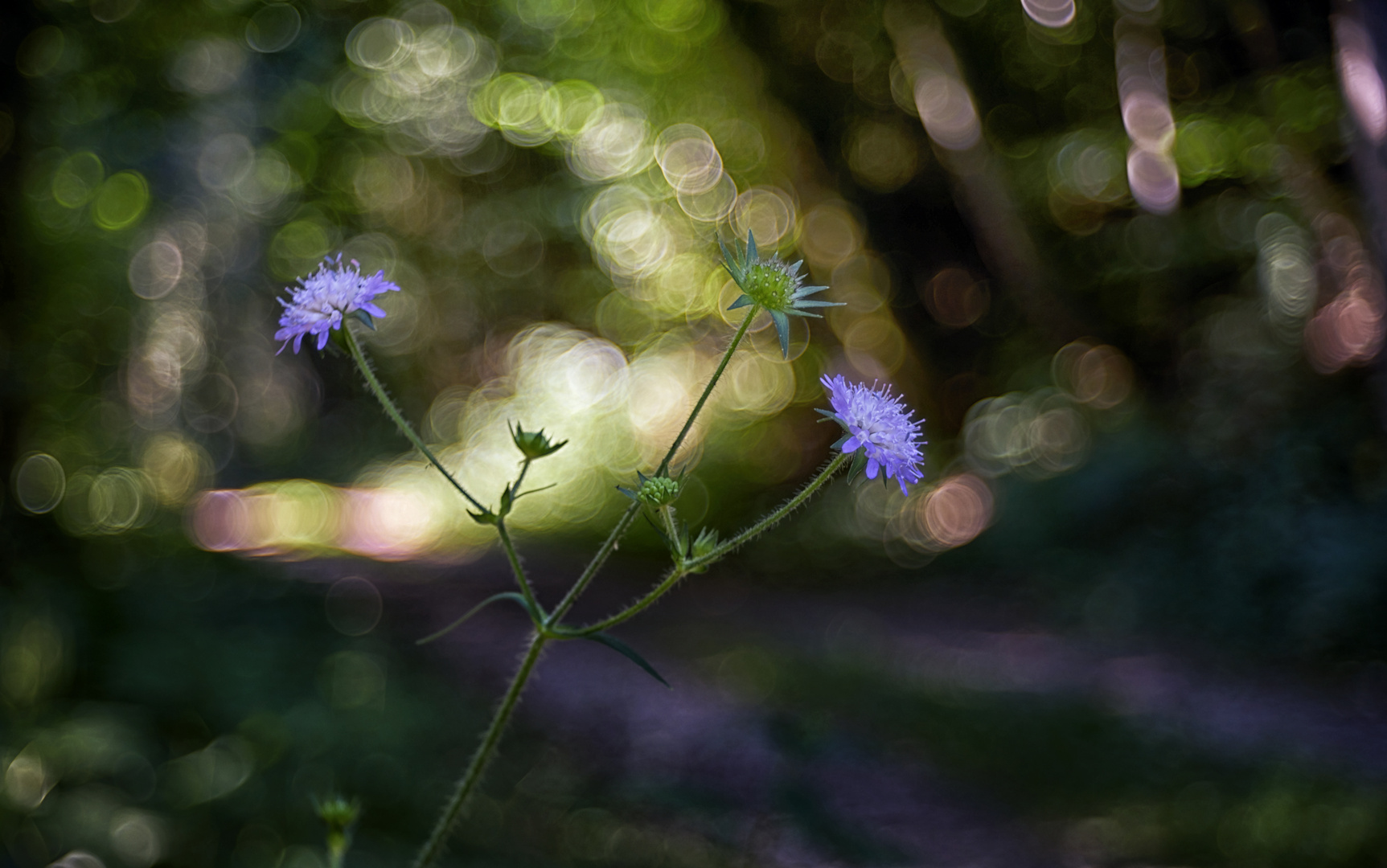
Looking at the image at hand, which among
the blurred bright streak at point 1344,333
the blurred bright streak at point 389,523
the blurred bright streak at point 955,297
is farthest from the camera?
the blurred bright streak at point 389,523

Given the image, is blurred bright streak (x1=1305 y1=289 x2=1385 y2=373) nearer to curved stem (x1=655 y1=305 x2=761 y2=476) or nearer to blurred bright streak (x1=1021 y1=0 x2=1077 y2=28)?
blurred bright streak (x1=1021 y1=0 x2=1077 y2=28)

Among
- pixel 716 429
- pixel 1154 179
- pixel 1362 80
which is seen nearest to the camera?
pixel 1362 80

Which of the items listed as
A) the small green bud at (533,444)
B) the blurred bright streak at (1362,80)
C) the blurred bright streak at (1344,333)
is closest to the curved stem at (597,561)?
the small green bud at (533,444)

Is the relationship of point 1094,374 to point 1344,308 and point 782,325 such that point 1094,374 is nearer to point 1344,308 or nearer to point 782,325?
point 1344,308

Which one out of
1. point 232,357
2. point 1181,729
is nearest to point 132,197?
point 1181,729

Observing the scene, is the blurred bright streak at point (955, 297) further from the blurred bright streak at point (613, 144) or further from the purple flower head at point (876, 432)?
the purple flower head at point (876, 432)

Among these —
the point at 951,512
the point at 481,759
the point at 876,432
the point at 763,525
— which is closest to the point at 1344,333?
the point at 951,512
